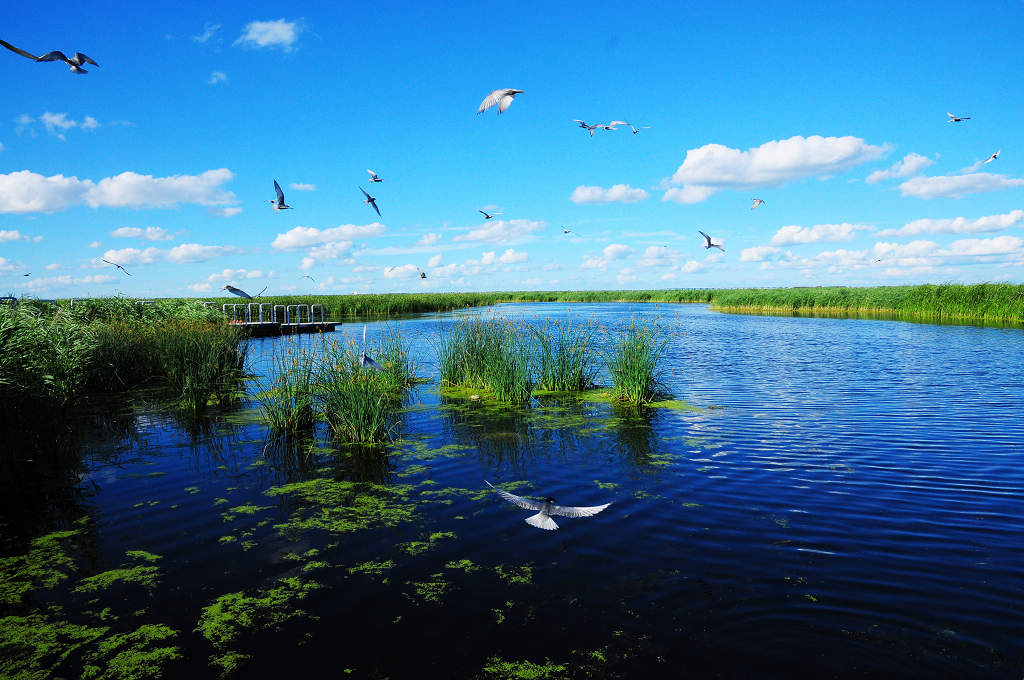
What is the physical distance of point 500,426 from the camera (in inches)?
368

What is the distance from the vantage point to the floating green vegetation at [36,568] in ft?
13.6

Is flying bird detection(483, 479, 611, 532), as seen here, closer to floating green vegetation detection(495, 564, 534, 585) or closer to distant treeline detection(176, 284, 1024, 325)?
floating green vegetation detection(495, 564, 534, 585)

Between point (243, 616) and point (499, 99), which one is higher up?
point (499, 99)

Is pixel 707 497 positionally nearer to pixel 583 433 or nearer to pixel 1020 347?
pixel 583 433

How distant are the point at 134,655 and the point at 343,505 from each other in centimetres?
254

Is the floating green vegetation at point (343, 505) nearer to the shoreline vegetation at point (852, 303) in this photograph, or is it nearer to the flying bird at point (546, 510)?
the flying bird at point (546, 510)

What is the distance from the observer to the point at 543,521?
4.86 m

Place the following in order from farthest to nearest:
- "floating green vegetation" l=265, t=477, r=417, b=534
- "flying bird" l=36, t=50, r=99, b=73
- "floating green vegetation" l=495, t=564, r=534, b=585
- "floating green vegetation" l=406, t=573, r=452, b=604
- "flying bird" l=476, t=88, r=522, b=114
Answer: "flying bird" l=476, t=88, r=522, b=114 < "flying bird" l=36, t=50, r=99, b=73 < "floating green vegetation" l=265, t=477, r=417, b=534 < "floating green vegetation" l=495, t=564, r=534, b=585 < "floating green vegetation" l=406, t=573, r=452, b=604

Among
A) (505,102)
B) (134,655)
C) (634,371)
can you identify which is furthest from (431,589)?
(634,371)

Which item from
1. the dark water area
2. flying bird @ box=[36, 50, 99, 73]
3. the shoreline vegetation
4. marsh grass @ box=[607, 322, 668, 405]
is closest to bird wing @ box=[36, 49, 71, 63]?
flying bird @ box=[36, 50, 99, 73]

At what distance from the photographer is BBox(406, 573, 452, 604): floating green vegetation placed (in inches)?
153

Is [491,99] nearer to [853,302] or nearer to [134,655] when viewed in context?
[134,655]

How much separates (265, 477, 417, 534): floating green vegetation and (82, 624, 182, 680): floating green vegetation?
1604mm

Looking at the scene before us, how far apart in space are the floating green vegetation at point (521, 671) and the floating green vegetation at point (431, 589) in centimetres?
78
